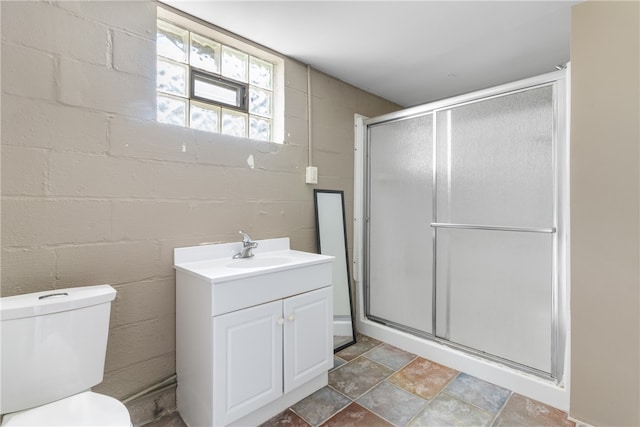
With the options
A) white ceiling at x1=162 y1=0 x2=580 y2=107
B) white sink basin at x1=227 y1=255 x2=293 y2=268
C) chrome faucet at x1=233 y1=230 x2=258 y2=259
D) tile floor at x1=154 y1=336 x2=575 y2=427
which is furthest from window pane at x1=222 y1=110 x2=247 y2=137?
tile floor at x1=154 y1=336 x2=575 y2=427

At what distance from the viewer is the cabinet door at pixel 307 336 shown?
69.0 inches

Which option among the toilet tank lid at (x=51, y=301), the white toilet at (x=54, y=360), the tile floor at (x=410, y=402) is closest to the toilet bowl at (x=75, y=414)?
the white toilet at (x=54, y=360)

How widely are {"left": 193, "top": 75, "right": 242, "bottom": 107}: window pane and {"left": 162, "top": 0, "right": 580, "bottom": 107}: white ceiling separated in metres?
0.34

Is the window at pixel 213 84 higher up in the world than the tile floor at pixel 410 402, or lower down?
higher up

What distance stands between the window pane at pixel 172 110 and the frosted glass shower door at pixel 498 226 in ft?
5.97

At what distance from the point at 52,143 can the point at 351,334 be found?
241cm

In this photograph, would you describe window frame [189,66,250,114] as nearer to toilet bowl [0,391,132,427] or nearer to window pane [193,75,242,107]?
window pane [193,75,242,107]

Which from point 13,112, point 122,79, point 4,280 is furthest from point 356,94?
point 4,280

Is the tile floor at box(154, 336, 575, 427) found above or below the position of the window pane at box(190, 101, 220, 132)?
below

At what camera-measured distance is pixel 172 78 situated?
186cm

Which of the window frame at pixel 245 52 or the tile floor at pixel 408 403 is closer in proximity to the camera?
the tile floor at pixel 408 403

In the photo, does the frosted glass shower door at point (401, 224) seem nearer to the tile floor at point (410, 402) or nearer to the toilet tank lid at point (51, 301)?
the tile floor at point (410, 402)

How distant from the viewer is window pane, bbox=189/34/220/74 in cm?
194

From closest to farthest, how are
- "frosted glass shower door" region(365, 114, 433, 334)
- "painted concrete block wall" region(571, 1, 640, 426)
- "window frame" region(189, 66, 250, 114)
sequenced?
1. "painted concrete block wall" region(571, 1, 640, 426)
2. "window frame" region(189, 66, 250, 114)
3. "frosted glass shower door" region(365, 114, 433, 334)
